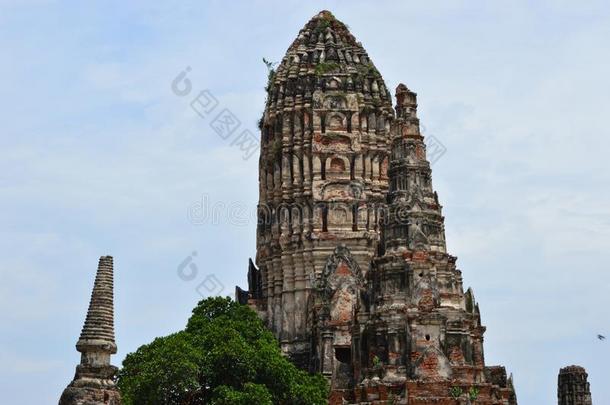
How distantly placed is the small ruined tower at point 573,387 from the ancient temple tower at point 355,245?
2.39 m

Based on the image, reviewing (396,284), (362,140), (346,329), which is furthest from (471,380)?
(362,140)

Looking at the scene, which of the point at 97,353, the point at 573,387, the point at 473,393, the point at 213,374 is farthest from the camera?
the point at 573,387

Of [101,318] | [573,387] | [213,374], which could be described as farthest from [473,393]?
[101,318]

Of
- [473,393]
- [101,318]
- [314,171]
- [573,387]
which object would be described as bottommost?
[101,318]

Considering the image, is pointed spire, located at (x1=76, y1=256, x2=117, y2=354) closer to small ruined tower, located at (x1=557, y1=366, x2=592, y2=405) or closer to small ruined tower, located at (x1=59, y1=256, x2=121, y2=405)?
small ruined tower, located at (x1=59, y1=256, x2=121, y2=405)

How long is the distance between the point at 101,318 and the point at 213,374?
22.4 metres

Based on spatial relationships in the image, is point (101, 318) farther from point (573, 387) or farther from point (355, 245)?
point (355, 245)

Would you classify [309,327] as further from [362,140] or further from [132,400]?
[132,400]

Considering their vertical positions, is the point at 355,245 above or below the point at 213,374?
above

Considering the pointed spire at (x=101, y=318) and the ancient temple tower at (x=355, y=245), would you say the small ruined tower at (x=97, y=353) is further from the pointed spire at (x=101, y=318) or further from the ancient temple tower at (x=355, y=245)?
the ancient temple tower at (x=355, y=245)

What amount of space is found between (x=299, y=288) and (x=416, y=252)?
12.9m

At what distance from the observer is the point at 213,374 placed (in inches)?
1976

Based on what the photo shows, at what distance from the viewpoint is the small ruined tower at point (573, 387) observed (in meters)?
53.9

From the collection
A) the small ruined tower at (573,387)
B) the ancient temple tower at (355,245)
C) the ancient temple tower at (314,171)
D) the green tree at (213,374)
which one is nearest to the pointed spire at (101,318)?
the green tree at (213,374)
